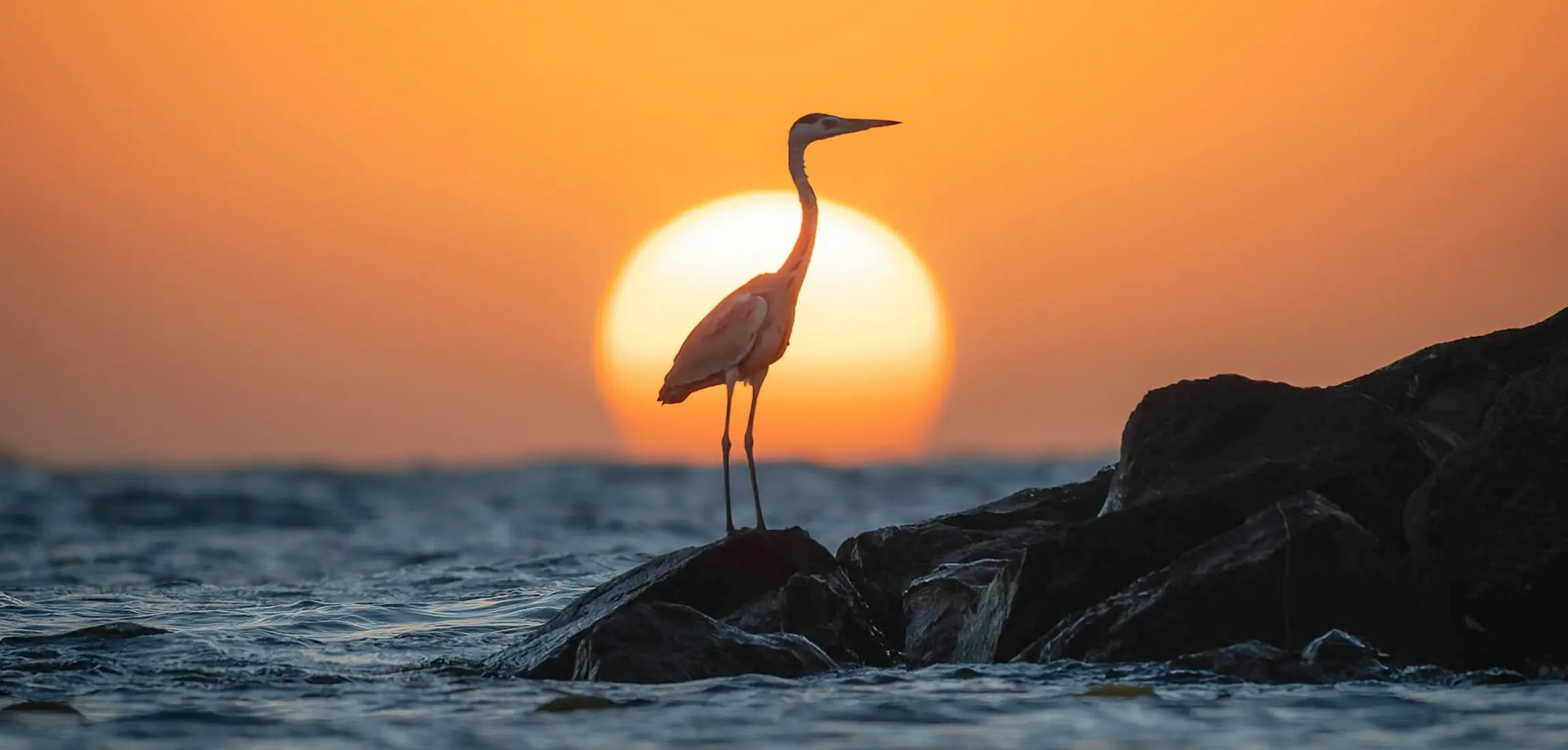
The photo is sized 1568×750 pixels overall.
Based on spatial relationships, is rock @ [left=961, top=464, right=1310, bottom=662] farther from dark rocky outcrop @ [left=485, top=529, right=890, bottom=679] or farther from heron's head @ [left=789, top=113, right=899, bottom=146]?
heron's head @ [left=789, top=113, right=899, bottom=146]

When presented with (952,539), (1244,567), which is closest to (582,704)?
(1244,567)

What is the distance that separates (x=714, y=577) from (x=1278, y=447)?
3309 millimetres

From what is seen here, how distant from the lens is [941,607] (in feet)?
33.5

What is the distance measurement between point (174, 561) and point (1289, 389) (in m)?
17.2

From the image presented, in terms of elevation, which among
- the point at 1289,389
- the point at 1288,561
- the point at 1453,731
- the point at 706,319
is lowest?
the point at 1453,731

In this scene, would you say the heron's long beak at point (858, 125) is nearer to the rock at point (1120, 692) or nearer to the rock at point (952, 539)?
the rock at point (952, 539)

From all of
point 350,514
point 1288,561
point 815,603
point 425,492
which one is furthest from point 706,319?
point 425,492

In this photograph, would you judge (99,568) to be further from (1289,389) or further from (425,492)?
(425,492)

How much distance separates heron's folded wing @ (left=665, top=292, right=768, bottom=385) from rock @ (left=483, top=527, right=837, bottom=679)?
2291 mm

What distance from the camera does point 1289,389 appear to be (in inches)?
390

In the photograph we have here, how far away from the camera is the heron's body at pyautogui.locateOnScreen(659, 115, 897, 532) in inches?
488

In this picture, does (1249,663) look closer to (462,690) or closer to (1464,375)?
(1464,375)

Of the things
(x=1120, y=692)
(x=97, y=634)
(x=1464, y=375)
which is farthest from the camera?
(x=97, y=634)

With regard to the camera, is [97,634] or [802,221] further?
[802,221]
